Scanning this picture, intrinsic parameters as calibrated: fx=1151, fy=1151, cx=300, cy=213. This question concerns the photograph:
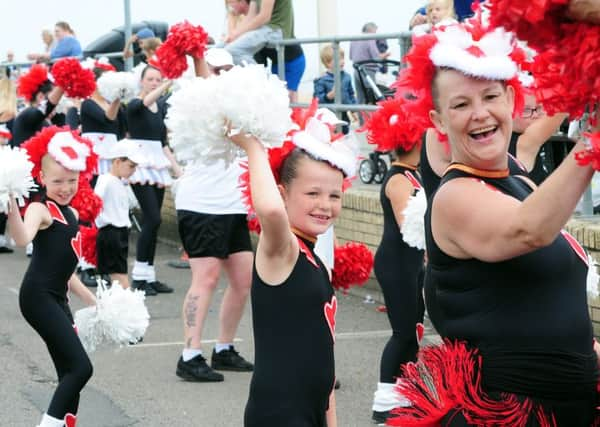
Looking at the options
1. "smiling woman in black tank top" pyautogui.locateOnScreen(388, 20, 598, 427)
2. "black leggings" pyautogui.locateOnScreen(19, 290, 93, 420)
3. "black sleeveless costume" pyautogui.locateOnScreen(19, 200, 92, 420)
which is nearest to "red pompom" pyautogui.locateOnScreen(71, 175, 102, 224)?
"black sleeveless costume" pyautogui.locateOnScreen(19, 200, 92, 420)

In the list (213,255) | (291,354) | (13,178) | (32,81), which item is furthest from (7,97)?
(291,354)

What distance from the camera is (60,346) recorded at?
5.41 metres

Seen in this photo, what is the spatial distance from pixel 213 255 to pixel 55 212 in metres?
1.43

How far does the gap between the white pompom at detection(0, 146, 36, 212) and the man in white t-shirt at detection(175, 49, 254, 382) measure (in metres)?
1.73

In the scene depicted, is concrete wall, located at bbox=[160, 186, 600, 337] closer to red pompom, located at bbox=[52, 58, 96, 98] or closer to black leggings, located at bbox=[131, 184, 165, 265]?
black leggings, located at bbox=[131, 184, 165, 265]

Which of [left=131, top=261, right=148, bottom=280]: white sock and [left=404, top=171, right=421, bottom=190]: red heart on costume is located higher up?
[left=404, top=171, right=421, bottom=190]: red heart on costume

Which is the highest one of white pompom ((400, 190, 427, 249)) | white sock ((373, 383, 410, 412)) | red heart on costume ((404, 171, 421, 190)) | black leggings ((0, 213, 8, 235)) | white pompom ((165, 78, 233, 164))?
white pompom ((165, 78, 233, 164))

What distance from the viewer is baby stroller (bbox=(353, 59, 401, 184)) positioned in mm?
11095

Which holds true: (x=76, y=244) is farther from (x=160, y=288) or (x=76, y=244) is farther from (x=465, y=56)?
(x=160, y=288)

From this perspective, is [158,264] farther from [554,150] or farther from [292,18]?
[554,150]

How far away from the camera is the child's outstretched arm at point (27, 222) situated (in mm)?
5352

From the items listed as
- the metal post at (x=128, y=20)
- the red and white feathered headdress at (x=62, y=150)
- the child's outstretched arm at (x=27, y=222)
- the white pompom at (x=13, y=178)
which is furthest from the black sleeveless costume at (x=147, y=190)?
the white pompom at (x=13, y=178)

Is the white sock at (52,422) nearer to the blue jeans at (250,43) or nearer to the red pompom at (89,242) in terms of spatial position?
the red pompom at (89,242)

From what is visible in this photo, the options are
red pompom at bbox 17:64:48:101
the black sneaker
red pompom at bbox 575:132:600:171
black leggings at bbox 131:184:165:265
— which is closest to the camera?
red pompom at bbox 575:132:600:171
